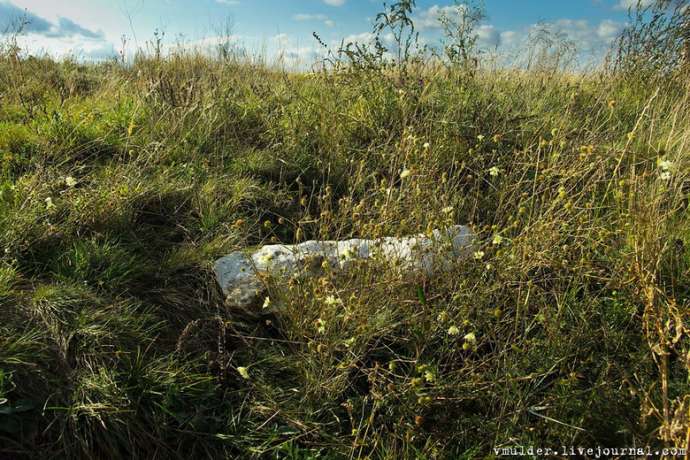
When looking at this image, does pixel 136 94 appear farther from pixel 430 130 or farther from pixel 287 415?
pixel 287 415

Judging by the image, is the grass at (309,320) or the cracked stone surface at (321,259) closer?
the grass at (309,320)

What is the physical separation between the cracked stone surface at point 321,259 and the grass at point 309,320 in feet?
0.28

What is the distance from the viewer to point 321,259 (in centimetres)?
259

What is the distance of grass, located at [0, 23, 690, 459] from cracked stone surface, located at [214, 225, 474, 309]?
0.09 m

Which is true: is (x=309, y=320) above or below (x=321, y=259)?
below

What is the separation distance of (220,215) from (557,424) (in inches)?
90.2

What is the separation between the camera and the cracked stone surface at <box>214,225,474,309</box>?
2396 mm

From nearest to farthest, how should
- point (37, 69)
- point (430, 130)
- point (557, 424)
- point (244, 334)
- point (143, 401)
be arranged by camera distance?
point (557, 424), point (143, 401), point (244, 334), point (430, 130), point (37, 69)

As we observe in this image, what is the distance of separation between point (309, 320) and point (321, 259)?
0.39 m

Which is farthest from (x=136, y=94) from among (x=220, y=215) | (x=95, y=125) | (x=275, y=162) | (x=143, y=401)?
(x=143, y=401)

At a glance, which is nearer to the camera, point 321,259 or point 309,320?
point 309,320

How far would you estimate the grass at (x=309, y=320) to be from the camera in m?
2.02

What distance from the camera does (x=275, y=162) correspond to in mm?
3928

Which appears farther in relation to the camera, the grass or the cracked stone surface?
the cracked stone surface
